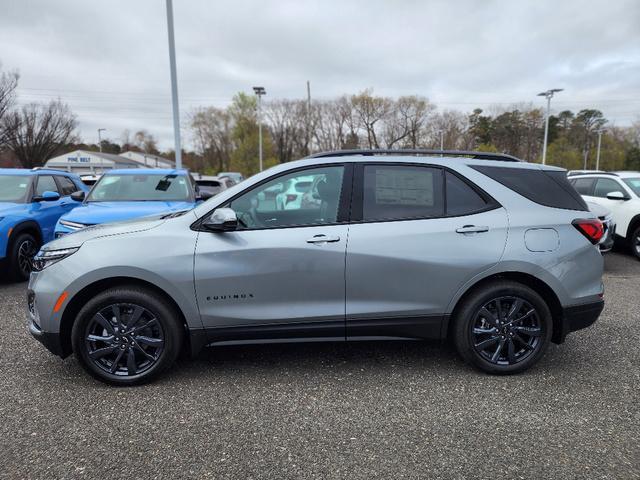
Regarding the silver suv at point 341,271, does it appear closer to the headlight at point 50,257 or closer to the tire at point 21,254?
the headlight at point 50,257

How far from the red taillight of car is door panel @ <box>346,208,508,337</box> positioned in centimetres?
61

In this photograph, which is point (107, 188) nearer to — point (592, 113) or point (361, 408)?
point (361, 408)

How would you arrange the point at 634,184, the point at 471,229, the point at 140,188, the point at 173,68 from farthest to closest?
the point at 173,68, the point at 634,184, the point at 140,188, the point at 471,229

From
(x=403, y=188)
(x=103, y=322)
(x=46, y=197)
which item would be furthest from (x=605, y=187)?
(x=46, y=197)

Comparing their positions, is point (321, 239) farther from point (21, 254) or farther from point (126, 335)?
point (21, 254)

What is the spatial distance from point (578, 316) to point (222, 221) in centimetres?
285

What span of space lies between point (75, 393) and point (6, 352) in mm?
1278

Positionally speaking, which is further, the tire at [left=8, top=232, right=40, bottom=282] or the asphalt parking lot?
the tire at [left=8, top=232, right=40, bottom=282]

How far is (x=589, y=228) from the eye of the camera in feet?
11.2

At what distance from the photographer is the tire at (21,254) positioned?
A: 247 inches

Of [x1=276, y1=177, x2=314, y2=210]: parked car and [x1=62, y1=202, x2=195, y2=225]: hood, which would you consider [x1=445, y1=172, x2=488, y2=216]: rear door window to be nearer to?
[x1=276, y1=177, x2=314, y2=210]: parked car

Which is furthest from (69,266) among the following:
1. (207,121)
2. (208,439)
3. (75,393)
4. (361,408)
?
(207,121)

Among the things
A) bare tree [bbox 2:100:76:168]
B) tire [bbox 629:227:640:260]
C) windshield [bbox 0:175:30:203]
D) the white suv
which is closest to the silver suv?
windshield [bbox 0:175:30:203]

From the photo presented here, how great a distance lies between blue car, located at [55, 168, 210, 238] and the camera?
588cm
